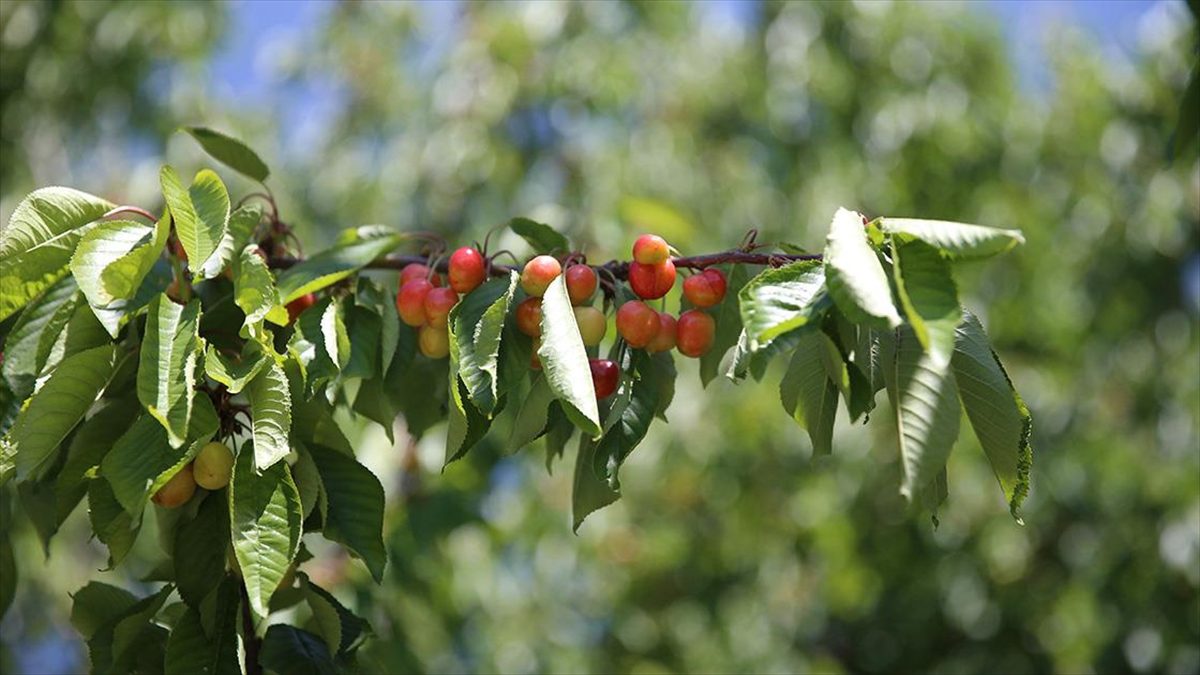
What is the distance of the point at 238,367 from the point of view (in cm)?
108

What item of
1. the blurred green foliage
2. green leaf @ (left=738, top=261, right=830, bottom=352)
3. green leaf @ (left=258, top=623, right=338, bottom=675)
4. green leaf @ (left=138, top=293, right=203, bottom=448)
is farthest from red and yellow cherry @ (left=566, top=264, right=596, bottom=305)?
the blurred green foliage

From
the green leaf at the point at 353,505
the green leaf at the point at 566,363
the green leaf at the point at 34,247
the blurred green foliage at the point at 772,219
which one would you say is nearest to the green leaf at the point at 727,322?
the green leaf at the point at 566,363

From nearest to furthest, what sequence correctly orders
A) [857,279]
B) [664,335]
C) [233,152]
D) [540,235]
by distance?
[857,279] < [664,335] < [540,235] < [233,152]

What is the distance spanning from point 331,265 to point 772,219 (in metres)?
3.26

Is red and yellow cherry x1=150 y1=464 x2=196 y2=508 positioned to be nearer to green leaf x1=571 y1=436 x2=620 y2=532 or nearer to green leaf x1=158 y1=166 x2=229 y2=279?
green leaf x1=158 y1=166 x2=229 y2=279

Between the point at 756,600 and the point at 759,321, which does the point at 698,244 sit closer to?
the point at 756,600

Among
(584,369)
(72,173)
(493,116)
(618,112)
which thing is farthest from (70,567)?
(584,369)

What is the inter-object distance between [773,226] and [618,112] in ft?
2.21

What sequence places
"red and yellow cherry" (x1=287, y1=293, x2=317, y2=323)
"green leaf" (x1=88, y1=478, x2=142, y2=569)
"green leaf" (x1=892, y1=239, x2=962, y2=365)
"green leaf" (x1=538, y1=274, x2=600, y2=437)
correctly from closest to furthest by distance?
"green leaf" (x1=892, y1=239, x2=962, y2=365), "green leaf" (x1=538, y1=274, x2=600, y2=437), "green leaf" (x1=88, y1=478, x2=142, y2=569), "red and yellow cherry" (x1=287, y1=293, x2=317, y2=323)

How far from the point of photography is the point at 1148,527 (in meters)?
4.05

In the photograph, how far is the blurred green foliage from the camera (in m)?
3.92

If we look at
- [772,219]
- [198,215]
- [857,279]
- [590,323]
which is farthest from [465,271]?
[772,219]

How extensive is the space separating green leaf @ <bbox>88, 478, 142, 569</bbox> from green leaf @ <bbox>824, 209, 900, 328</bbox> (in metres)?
0.61

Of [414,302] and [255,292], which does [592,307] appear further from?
[255,292]
